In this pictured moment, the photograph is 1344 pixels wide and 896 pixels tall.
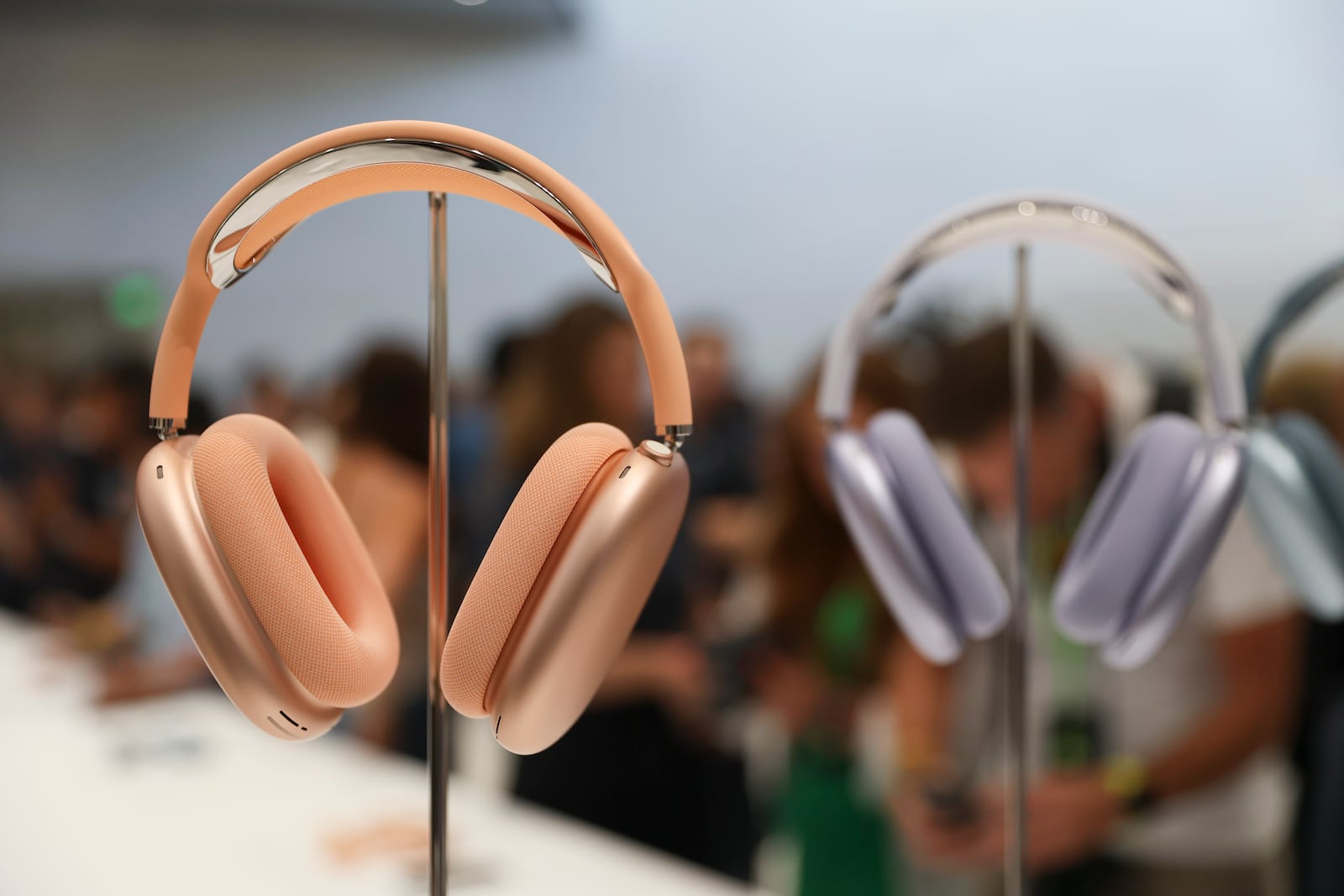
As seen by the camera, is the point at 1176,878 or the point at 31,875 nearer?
the point at 31,875

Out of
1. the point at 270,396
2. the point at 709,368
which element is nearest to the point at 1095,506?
the point at 709,368

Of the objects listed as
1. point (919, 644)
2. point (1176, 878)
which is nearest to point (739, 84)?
point (1176, 878)

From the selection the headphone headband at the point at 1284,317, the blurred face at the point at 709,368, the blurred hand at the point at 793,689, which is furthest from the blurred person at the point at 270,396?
the headphone headband at the point at 1284,317

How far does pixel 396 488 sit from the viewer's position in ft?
7.20

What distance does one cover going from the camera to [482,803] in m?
1.77

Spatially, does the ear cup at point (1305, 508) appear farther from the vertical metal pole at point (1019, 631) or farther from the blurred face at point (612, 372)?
the blurred face at point (612, 372)

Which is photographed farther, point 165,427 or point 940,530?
point 940,530

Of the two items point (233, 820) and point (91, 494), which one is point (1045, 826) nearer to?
point (233, 820)

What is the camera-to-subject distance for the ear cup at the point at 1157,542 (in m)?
0.82

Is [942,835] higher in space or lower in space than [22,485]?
higher

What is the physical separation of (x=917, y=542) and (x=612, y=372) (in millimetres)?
1198

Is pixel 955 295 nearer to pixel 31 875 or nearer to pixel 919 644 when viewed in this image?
pixel 919 644

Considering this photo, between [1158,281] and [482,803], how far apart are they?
55.0 inches

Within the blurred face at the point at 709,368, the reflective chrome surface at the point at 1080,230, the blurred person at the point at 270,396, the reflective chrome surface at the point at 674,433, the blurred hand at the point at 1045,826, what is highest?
the reflective chrome surface at the point at 1080,230
